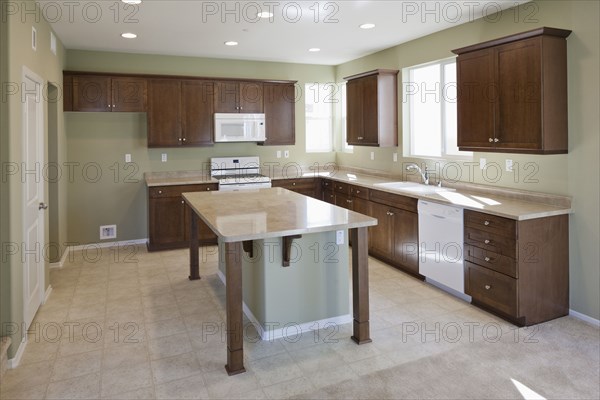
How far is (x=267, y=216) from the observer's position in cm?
319

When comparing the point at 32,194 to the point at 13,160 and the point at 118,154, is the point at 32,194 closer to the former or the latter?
the point at 13,160

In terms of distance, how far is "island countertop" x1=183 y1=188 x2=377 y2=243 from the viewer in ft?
9.00

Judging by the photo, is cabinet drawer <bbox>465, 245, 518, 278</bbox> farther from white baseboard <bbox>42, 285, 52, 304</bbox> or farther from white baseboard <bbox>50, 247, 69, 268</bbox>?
white baseboard <bbox>50, 247, 69, 268</bbox>

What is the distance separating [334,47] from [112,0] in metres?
2.80

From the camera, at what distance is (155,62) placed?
237 inches

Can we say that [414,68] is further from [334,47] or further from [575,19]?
[575,19]

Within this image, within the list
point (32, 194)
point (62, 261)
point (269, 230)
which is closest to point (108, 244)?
point (62, 261)

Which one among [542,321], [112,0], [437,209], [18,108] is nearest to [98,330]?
[18,108]

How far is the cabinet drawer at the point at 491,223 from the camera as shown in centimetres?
334

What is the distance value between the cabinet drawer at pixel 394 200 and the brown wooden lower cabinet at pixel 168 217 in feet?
7.23

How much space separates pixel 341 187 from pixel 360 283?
2965mm

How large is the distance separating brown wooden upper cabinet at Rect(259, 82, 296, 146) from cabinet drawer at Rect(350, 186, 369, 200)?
145 centimetres

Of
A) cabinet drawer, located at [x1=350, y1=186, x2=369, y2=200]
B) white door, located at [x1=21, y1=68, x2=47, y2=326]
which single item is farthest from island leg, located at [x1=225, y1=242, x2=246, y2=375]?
cabinet drawer, located at [x1=350, y1=186, x2=369, y2=200]

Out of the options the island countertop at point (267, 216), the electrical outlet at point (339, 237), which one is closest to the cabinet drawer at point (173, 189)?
the island countertop at point (267, 216)
